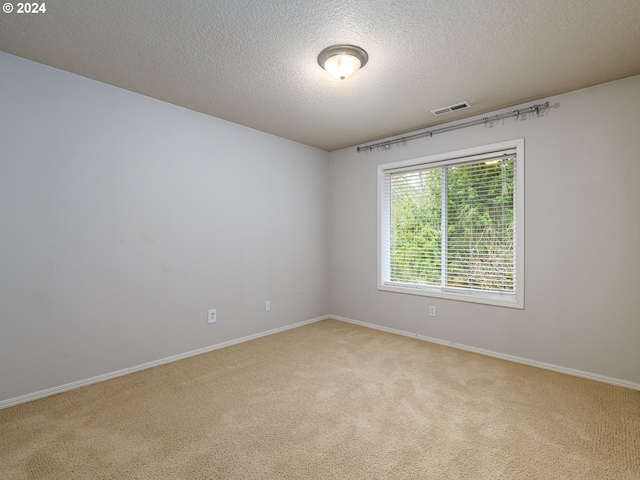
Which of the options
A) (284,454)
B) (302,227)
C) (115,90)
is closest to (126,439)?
(284,454)

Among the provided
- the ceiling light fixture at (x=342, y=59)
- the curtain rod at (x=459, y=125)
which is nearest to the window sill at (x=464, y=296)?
the curtain rod at (x=459, y=125)

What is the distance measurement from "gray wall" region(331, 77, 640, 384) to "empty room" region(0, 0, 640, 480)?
0.02 metres

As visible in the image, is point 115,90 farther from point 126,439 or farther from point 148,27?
point 126,439

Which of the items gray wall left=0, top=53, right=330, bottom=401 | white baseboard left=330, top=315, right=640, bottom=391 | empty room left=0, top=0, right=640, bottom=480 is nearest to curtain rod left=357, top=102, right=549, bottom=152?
empty room left=0, top=0, right=640, bottom=480

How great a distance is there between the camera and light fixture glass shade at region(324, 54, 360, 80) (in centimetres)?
228

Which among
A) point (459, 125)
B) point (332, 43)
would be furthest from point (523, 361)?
point (332, 43)

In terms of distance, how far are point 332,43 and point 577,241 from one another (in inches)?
103

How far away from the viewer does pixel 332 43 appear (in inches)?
85.9

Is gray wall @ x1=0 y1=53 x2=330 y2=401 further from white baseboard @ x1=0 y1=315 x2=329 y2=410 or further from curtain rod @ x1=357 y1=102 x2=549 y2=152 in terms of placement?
curtain rod @ x1=357 y1=102 x2=549 y2=152

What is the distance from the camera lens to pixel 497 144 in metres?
3.28

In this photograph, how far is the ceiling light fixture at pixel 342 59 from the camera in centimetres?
223

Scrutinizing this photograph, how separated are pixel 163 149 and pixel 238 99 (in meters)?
0.86

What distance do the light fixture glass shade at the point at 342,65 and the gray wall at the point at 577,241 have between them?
1772mm

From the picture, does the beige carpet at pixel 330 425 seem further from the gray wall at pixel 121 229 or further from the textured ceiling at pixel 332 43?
the textured ceiling at pixel 332 43
